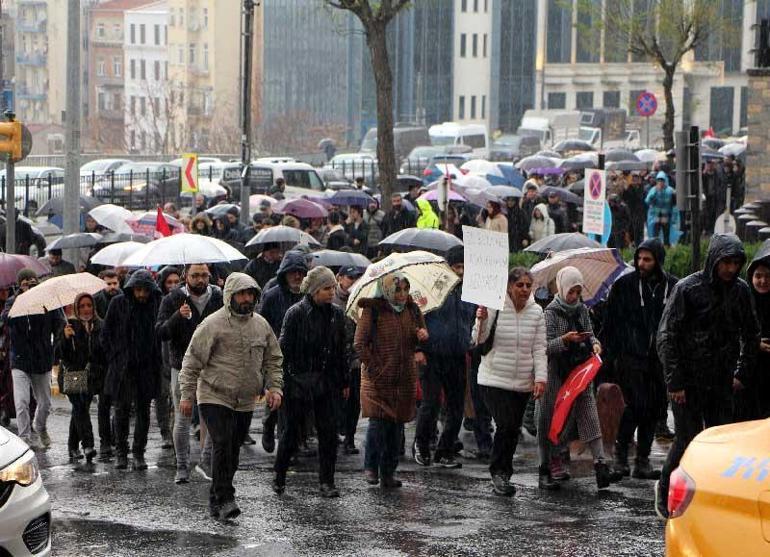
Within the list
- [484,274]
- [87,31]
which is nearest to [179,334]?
[484,274]

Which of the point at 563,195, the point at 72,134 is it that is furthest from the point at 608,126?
the point at 72,134

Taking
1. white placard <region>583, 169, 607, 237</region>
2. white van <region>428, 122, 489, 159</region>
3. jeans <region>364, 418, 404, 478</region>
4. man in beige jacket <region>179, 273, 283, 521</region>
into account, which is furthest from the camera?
white van <region>428, 122, 489, 159</region>

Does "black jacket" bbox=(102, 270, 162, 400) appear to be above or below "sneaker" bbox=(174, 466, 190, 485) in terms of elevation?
above

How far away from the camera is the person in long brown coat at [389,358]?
12.0m

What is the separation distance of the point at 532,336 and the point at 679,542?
5.21 meters

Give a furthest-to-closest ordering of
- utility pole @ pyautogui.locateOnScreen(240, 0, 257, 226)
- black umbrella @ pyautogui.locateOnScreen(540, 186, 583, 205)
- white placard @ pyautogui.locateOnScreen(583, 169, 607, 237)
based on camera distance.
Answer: utility pole @ pyautogui.locateOnScreen(240, 0, 257, 226) < black umbrella @ pyautogui.locateOnScreen(540, 186, 583, 205) < white placard @ pyautogui.locateOnScreen(583, 169, 607, 237)

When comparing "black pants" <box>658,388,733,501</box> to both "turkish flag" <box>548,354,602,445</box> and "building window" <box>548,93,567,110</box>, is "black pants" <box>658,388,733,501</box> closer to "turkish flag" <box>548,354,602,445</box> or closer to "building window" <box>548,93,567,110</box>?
Answer: "turkish flag" <box>548,354,602,445</box>

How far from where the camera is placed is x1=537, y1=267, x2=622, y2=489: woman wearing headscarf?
11.9 metres

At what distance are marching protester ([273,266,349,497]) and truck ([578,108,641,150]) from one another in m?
75.0

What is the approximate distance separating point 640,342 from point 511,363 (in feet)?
3.98

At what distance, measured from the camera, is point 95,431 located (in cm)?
1534

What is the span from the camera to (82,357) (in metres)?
13.6


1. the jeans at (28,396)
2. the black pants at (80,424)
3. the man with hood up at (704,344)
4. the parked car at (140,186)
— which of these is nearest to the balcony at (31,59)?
the parked car at (140,186)

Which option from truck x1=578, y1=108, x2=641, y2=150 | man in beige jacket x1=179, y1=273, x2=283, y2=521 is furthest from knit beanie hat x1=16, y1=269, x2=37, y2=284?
truck x1=578, y1=108, x2=641, y2=150
